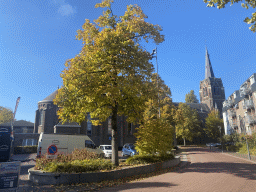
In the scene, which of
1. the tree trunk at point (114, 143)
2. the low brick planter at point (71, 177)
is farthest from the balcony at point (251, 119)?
the low brick planter at point (71, 177)

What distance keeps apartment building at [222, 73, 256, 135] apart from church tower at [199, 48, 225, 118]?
40074mm

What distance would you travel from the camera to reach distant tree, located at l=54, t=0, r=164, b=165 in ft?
35.6

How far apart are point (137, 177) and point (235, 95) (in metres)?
44.5

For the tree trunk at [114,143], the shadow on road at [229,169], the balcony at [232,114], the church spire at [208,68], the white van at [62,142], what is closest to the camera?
the shadow on road at [229,169]

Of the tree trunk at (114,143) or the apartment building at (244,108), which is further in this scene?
the apartment building at (244,108)

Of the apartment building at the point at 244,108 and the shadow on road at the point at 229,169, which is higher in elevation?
the apartment building at the point at 244,108

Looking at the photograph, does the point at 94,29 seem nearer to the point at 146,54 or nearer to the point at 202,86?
the point at 146,54

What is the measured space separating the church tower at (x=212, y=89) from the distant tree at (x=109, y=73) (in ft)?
267

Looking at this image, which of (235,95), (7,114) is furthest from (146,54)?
(7,114)

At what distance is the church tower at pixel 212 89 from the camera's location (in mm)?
85681

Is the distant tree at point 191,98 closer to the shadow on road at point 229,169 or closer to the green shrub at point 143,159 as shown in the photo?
the shadow on road at point 229,169

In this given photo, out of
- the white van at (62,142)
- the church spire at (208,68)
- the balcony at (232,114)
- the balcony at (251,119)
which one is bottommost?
the white van at (62,142)

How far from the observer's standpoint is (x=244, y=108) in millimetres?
38625

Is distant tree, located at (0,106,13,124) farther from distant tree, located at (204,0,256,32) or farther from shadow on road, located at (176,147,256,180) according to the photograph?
distant tree, located at (204,0,256,32)
